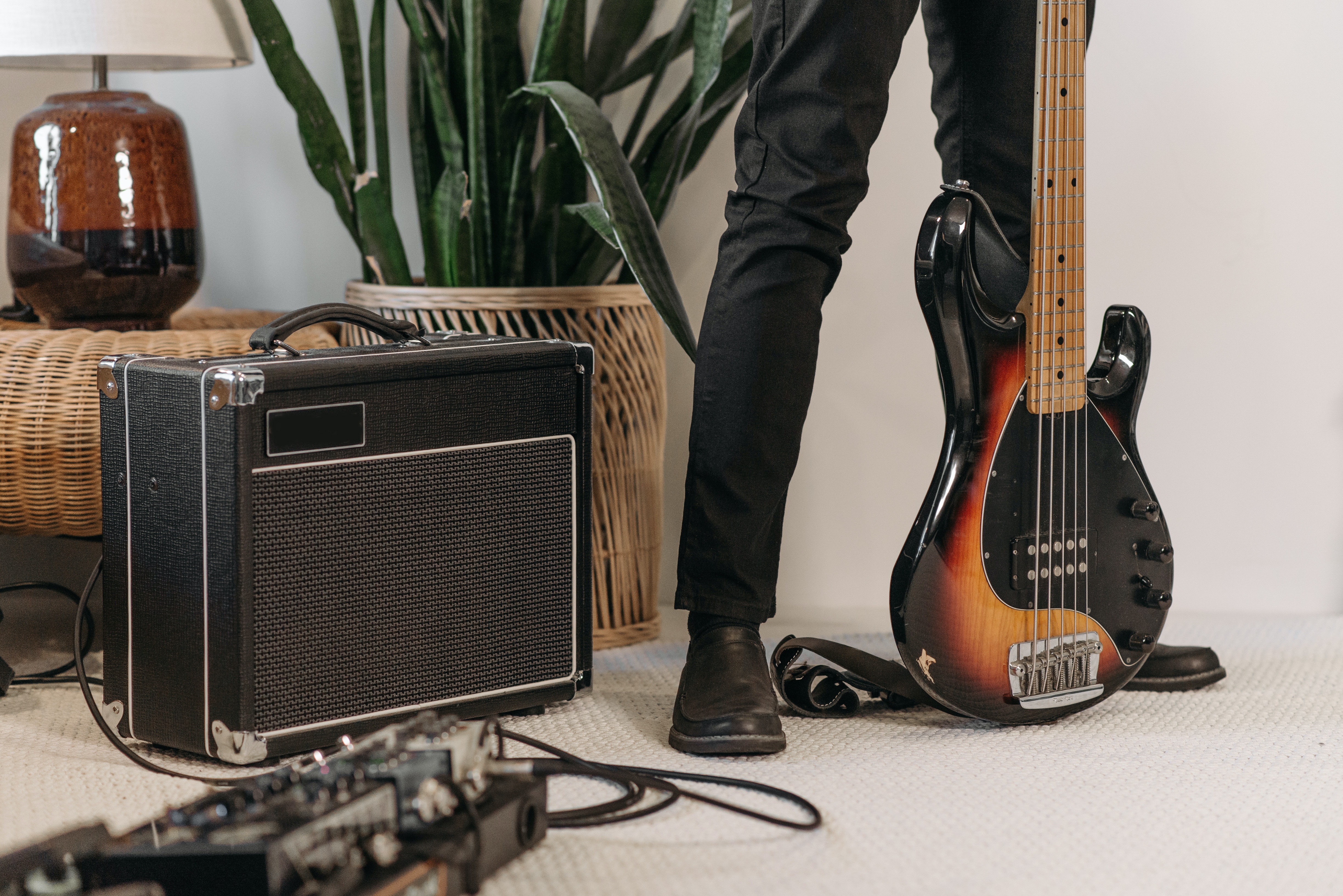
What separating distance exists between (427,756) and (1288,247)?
4.15 feet

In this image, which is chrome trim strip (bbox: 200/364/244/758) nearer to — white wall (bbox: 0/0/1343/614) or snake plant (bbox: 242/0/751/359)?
snake plant (bbox: 242/0/751/359)

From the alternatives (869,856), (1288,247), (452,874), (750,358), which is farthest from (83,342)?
(1288,247)

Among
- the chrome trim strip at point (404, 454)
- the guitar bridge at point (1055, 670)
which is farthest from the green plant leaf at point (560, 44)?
the guitar bridge at point (1055, 670)

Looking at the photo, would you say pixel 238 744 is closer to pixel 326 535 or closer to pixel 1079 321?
pixel 326 535

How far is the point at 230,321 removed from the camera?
1486 mm

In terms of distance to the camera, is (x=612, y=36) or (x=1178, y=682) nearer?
(x=1178, y=682)

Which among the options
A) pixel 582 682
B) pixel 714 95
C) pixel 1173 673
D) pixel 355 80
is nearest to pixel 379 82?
pixel 355 80

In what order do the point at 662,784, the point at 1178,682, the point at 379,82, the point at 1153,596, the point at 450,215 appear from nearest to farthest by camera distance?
the point at 662,784 → the point at 1153,596 → the point at 1178,682 → the point at 450,215 → the point at 379,82

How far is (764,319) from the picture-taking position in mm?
994

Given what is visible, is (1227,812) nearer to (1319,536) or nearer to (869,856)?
(869,856)

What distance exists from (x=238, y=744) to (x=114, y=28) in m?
0.76

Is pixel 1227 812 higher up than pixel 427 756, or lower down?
lower down

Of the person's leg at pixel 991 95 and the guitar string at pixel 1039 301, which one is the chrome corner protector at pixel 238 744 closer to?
the guitar string at pixel 1039 301

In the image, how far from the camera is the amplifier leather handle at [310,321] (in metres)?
0.95
